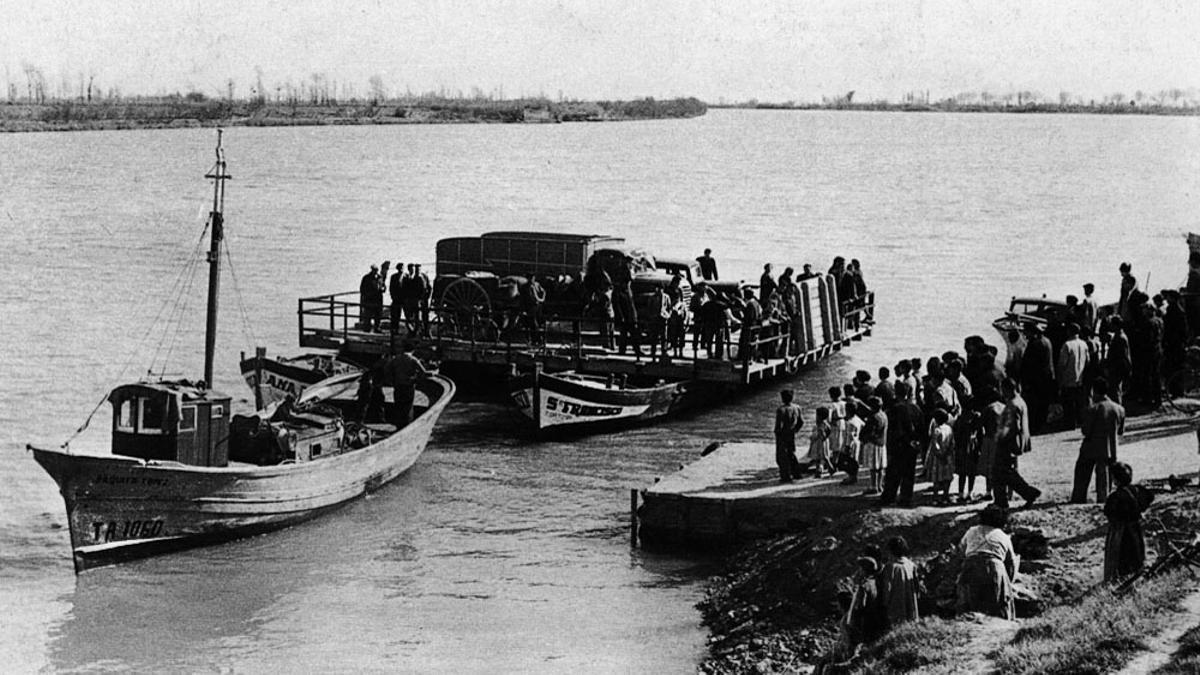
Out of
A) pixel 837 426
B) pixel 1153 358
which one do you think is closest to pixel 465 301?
pixel 837 426

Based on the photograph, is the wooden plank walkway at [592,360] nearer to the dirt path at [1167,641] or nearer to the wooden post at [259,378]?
the wooden post at [259,378]

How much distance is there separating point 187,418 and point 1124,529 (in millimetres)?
13075

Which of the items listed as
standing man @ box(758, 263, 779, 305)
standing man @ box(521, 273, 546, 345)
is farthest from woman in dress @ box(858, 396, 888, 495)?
standing man @ box(758, 263, 779, 305)

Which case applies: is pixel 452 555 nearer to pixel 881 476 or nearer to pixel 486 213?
pixel 881 476

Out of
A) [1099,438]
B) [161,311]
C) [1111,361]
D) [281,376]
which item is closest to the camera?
[1099,438]

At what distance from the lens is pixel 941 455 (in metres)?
17.0

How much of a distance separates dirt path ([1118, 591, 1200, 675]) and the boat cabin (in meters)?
13.8

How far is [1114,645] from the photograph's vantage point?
1147cm

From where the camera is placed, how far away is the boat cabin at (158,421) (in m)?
21.1

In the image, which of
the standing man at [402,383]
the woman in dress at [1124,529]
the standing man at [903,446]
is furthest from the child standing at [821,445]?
the standing man at [402,383]

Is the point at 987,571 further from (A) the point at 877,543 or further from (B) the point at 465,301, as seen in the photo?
(B) the point at 465,301

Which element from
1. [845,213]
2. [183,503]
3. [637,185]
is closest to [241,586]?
[183,503]

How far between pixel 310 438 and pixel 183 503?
2.80 m

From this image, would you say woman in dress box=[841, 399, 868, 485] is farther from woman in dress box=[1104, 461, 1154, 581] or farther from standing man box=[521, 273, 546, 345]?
standing man box=[521, 273, 546, 345]
